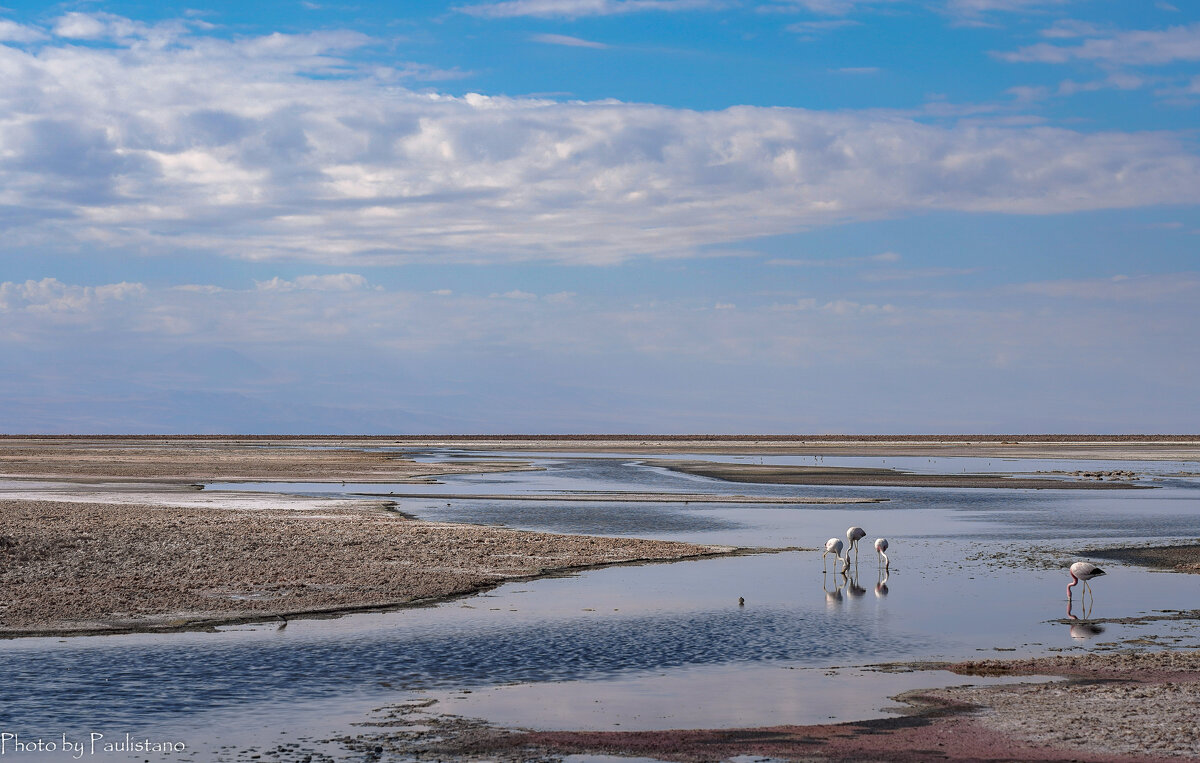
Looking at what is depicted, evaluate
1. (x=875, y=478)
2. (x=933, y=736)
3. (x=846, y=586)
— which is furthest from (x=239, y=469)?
(x=933, y=736)

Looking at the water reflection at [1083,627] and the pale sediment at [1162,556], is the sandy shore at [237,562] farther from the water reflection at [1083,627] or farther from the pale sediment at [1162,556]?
the water reflection at [1083,627]

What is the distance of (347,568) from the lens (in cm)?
2711

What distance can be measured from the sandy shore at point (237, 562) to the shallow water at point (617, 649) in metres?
1.39

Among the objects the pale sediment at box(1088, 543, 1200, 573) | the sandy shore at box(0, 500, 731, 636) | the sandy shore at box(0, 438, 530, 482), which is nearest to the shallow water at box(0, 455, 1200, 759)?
the pale sediment at box(1088, 543, 1200, 573)

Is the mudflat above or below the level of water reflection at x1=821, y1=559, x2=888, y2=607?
above

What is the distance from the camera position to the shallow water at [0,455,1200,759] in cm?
1473

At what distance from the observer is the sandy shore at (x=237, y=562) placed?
21.6 metres

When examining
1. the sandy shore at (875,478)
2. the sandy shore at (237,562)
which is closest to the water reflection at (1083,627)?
the sandy shore at (237,562)

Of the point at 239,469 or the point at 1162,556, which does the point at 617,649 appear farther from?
the point at 239,469

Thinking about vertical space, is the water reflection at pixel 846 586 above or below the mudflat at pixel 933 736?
below

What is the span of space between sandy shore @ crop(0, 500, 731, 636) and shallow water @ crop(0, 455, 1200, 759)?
4.56ft

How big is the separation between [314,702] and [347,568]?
1213 centimetres

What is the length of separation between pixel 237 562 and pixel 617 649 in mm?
12659

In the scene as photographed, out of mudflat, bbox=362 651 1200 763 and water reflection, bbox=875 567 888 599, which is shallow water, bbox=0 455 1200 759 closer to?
water reflection, bbox=875 567 888 599
